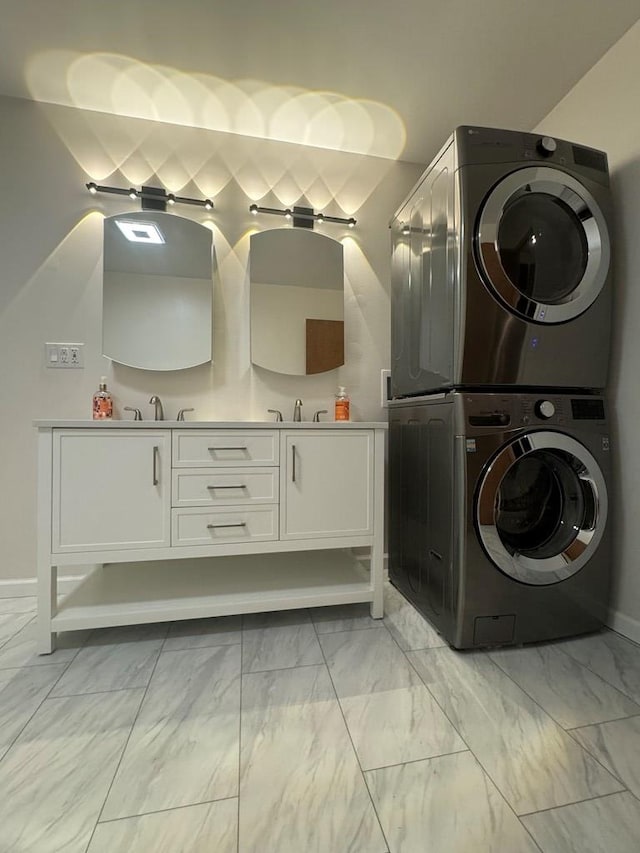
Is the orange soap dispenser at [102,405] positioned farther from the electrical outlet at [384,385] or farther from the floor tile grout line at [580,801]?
the floor tile grout line at [580,801]

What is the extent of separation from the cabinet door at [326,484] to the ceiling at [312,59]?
153 cm

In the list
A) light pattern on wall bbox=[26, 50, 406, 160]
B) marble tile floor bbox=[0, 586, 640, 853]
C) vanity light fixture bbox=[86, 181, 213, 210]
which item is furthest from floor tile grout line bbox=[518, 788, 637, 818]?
light pattern on wall bbox=[26, 50, 406, 160]

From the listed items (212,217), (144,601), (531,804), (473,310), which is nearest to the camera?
(531,804)

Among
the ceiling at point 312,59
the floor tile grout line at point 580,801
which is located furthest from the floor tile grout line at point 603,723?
the ceiling at point 312,59

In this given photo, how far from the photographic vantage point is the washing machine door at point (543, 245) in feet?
4.16

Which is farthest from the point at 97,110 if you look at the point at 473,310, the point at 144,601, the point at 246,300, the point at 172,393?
the point at 144,601

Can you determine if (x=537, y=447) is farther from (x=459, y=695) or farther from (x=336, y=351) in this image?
(x=336, y=351)

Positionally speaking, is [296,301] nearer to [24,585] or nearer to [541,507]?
[541,507]

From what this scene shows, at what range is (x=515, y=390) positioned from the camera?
1338 mm

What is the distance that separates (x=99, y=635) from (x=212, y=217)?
75.6 inches

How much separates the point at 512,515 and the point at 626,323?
0.87 metres

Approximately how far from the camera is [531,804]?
2.56ft

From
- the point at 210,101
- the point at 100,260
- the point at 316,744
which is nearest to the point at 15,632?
the point at 316,744

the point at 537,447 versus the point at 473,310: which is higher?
the point at 473,310
